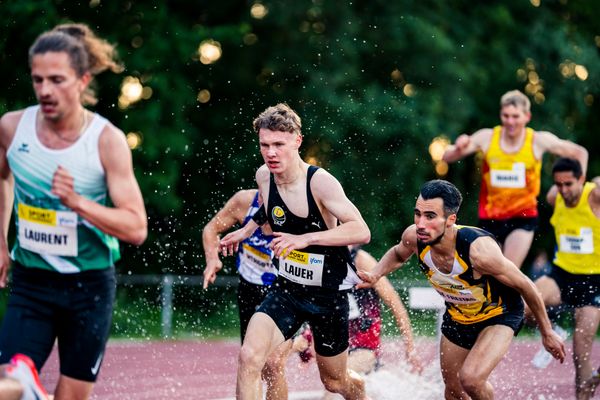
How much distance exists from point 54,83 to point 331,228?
2574mm

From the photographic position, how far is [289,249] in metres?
6.23

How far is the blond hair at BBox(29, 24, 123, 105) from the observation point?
4816 mm

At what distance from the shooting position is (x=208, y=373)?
476 inches

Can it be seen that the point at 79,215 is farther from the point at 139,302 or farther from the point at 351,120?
the point at 351,120

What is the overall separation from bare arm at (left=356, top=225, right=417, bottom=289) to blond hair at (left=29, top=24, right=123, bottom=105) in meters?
2.64

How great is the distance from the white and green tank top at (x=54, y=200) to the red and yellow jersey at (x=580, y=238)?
6.25 meters

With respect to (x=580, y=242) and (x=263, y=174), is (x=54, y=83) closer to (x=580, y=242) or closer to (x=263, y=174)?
(x=263, y=174)

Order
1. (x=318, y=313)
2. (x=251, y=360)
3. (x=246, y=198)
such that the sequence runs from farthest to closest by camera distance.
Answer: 1. (x=246, y=198)
2. (x=318, y=313)
3. (x=251, y=360)

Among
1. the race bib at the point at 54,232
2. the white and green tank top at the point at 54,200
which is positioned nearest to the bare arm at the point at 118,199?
the white and green tank top at the point at 54,200

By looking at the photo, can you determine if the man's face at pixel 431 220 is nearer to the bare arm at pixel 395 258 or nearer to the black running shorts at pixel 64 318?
the bare arm at pixel 395 258

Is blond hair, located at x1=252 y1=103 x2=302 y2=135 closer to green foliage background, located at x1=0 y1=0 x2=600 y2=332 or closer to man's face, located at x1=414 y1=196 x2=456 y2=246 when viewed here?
man's face, located at x1=414 y1=196 x2=456 y2=246

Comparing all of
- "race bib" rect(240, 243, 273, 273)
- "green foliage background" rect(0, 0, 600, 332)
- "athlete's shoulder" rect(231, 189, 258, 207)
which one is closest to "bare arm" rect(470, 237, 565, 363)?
"race bib" rect(240, 243, 273, 273)

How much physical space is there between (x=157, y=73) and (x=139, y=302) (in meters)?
4.44

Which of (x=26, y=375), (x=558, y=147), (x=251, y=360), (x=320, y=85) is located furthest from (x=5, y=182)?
(x=320, y=85)
